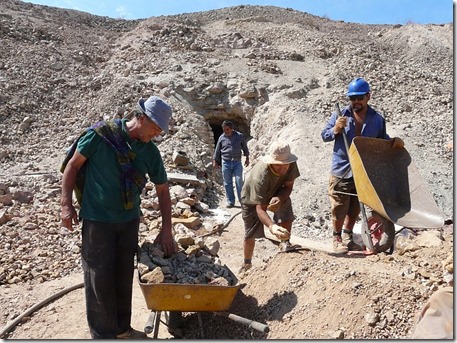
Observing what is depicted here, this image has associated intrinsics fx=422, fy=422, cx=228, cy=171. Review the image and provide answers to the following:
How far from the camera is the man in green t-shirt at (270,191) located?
378 centimetres

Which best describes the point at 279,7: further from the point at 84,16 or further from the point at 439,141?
the point at 439,141

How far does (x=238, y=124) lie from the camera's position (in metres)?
12.6

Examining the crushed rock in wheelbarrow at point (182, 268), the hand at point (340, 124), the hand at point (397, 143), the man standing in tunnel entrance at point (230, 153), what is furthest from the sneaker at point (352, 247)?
the man standing in tunnel entrance at point (230, 153)

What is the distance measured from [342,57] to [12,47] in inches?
419

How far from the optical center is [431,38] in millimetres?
16188

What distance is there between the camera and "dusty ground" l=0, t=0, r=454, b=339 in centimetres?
332

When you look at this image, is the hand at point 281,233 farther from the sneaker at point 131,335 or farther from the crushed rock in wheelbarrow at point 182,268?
the sneaker at point 131,335

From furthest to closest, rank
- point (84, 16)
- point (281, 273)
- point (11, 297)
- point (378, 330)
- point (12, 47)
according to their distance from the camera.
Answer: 1. point (84, 16)
2. point (12, 47)
3. point (11, 297)
4. point (281, 273)
5. point (378, 330)

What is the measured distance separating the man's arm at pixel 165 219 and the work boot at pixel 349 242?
1.90 m

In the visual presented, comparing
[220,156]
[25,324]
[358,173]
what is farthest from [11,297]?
[220,156]

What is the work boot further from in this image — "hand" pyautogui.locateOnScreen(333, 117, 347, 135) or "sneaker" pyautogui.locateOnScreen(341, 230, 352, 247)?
"hand" pyautogui.locateOnScreen(333, 117, 347, 135)

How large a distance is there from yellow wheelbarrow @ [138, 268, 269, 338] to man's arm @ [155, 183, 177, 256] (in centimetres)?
43

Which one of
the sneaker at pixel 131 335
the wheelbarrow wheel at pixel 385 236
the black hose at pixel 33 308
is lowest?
the black hose at pixel 33 308

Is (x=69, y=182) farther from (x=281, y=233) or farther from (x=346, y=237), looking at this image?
(x=346, y=237)
